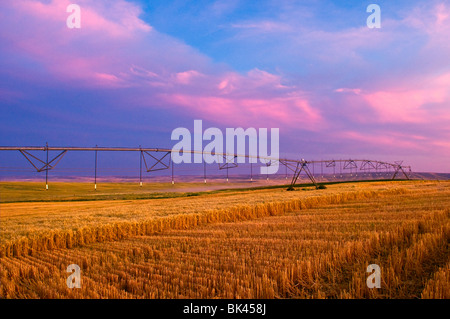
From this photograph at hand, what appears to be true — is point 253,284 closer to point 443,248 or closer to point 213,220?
point 443,248

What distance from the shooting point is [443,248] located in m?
7.96

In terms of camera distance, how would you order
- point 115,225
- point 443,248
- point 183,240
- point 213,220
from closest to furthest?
1. point 443,248
2. point 183,240
3. point 115,225
4. point 213,220

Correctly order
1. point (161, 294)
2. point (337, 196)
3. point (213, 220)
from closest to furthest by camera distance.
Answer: point (161, 294) < point (213, 220) < point (337, 196)

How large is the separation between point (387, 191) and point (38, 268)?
33.3 m

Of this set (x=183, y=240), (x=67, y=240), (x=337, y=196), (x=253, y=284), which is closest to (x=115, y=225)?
(x=67, y=240)

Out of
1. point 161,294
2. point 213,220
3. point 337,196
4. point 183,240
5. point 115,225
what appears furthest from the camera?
point 337,196

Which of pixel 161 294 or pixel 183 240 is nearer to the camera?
pixel 161 294

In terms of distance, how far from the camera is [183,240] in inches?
396
